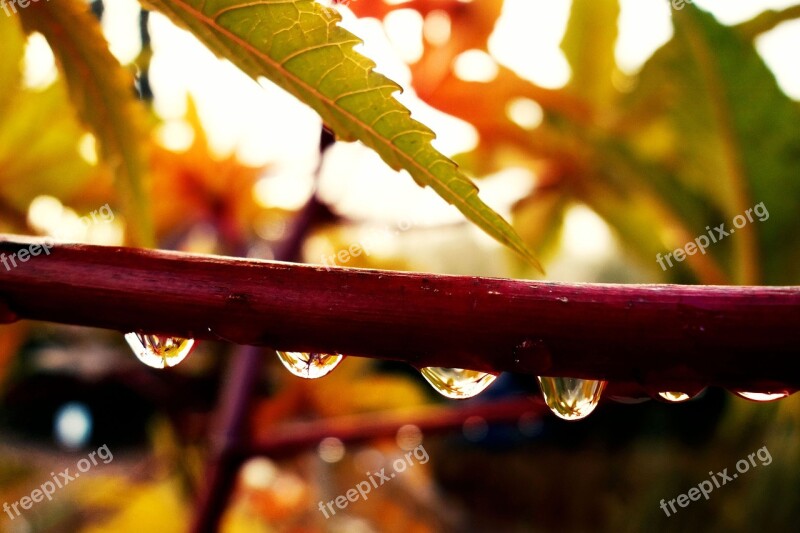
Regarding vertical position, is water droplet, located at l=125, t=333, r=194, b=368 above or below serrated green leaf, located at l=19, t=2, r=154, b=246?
below

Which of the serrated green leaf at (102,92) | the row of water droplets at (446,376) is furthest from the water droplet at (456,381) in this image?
the serrated green leaf at (102,92)

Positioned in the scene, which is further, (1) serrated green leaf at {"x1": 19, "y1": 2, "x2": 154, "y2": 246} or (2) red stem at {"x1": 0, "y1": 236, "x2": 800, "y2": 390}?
(1) serrated green leaf at {"x1": 19, "y1": 2, "x2": 154, "y2": 246}

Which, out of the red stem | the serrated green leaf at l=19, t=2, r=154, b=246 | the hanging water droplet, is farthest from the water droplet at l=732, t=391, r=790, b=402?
the serrated green leaf at l=19, t=2, r=154, b=246

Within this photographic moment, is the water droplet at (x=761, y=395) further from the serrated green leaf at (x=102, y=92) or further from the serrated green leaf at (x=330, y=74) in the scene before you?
the serrated green leaf at (x=102, y=92)

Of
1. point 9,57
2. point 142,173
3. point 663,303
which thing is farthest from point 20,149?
point 663,303

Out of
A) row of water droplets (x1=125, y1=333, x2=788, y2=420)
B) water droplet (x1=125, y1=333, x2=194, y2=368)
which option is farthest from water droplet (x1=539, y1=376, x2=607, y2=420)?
water droplet (x1=125, y1=333, x2=194, y2=368)

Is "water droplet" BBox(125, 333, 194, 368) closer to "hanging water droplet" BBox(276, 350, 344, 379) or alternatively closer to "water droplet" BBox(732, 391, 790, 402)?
"hanging water droplet" BBox(276, 350, 344, 379)

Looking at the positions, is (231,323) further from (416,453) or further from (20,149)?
(416,453)

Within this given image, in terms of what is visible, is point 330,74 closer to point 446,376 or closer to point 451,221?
point 446,376
